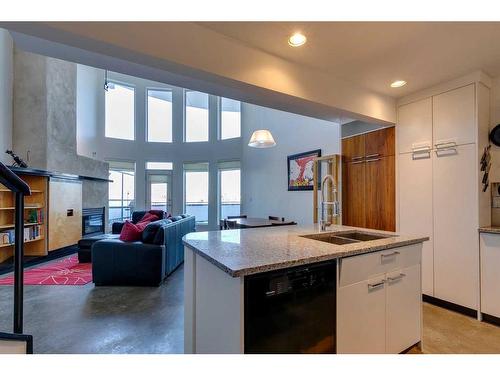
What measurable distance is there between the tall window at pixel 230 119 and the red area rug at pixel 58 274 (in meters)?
5.05

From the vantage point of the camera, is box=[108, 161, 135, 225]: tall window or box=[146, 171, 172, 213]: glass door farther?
box=[146, 171, 172, 213]: glass door

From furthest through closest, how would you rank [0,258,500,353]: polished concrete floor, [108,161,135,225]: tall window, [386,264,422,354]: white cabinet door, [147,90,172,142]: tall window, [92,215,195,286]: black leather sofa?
[147,90,172,142]: tall window, [108,161,135,225]: tall window, [92,215,195,286]: black leather sofa, [0,258,500,353]: polished concrete floor, [386,264,422,354]: white cabinet door

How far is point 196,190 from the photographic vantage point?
26.3 feet

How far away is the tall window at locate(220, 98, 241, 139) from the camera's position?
7.61 meters

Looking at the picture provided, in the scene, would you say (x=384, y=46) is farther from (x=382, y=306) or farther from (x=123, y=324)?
(x=123, y=324)

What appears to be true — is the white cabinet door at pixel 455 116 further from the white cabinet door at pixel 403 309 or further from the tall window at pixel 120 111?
the tall window at pixel 120 111

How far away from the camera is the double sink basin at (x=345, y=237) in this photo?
2.02 m

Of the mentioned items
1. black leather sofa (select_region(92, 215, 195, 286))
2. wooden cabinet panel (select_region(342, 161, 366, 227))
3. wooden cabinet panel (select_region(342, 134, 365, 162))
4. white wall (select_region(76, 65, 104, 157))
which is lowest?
black leather sofa (select_region(92, 215, 195, 286))

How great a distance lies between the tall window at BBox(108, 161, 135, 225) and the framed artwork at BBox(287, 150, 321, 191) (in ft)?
16.8

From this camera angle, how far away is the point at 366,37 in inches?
73.2

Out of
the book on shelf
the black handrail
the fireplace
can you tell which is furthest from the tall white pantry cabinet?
the fireplace

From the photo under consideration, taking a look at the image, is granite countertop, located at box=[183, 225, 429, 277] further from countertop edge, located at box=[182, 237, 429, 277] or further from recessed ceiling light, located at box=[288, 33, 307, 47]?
recessed ceiling light, located at box=[288, 33, 307, 47]

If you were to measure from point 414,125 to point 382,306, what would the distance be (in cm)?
221

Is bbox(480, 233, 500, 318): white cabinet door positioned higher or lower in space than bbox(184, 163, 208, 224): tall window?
lower
